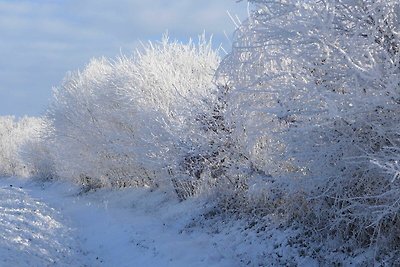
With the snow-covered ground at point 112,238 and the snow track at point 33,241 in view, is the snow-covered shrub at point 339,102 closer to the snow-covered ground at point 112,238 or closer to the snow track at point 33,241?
the snow-covered ground at point 112,238

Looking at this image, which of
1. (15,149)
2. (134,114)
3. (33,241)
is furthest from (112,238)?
(15,149)

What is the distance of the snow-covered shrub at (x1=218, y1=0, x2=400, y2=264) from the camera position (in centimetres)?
873

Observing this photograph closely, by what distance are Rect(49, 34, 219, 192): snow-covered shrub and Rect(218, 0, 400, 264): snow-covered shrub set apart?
5.68m

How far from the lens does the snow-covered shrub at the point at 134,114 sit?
20.5m

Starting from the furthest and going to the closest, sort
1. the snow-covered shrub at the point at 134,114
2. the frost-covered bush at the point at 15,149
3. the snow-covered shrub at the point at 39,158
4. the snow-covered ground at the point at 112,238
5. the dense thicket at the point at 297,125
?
the frost-covered bush at the point at 15,149 → the snow-covered shrub at the point at 39,158 → the snow-covered shrub at the point at 134,114 → the snow-covered ground at the point at 112,238 → the dense thicket at the point at 297,125

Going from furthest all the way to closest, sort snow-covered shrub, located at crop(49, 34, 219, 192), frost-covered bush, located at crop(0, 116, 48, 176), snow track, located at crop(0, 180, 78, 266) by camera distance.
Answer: frost-covered bush, located at crop(0, 116, 48, 176), snow-covered shrub, located at crop(49, 34, 219, 192), snow track, located at crop(0, 180, 78, 266)

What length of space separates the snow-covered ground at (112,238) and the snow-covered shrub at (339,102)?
9.54 ft

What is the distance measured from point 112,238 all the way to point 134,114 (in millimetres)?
11859

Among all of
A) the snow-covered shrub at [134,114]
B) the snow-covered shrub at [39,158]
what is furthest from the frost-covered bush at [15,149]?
the snow-covered shrub at [134,114]

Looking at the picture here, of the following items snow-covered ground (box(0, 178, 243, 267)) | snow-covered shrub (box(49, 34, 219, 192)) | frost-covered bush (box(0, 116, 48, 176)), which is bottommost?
snow-covered ground (box(0, 178, 243, 267))

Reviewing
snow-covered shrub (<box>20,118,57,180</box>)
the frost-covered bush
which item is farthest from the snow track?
the frost-covered bush

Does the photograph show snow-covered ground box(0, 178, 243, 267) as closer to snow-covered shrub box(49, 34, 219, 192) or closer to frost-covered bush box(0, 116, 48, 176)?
snow-covered shrub box(49, 34, 219, 192)

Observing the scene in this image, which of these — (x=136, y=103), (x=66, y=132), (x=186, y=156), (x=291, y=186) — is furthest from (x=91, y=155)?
(x=291, y=186)

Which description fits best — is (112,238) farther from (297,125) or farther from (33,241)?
(297,125)
